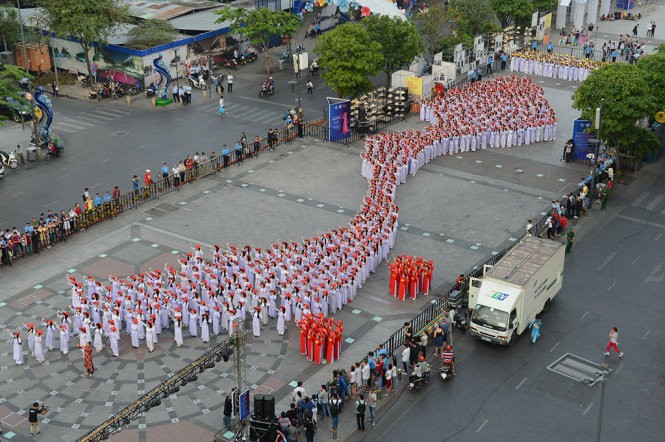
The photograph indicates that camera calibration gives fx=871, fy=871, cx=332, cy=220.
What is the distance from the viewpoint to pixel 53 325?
104 ft

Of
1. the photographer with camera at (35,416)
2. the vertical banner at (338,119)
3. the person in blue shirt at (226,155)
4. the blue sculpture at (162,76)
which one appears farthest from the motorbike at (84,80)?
the photographer with camera at (35,416)

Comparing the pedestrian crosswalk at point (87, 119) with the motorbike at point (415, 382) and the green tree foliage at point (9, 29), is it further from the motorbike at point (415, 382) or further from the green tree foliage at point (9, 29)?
the motorbike at point (415, 382)

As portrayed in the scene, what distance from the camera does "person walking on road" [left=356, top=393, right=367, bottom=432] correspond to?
2739cm

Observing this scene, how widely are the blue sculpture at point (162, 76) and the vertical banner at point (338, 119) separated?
46.0 ft

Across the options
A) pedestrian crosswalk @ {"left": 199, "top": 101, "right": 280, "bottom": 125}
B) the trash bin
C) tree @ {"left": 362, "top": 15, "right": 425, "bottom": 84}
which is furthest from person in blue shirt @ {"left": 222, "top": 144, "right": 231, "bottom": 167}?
tree @ {"left": 362, "top": 15, "right": 425, "bottom": 84}

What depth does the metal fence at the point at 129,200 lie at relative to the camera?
130ft

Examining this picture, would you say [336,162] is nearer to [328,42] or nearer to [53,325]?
[328,42]

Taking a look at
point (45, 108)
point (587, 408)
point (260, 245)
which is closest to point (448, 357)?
point (587, 408)

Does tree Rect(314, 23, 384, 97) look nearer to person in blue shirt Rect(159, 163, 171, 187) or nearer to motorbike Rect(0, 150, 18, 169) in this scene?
person in blue shirt Rect(159, 163, 171, 187)

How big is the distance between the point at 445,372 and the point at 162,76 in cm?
3962

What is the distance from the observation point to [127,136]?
5497 cm

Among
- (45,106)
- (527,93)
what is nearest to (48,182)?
(45,106)

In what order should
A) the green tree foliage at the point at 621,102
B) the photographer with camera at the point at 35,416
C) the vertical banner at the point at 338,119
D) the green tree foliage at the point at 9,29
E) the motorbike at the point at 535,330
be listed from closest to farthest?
the photographer with camera at the point at 35,416, the motorbike at the point at 535,330, the green tree foliage at the point at 621,102, the vertical banner at the point at 338,119, the green tree foliage at the point at 9,29

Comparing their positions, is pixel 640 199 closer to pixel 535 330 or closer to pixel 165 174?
pixel 535 330
